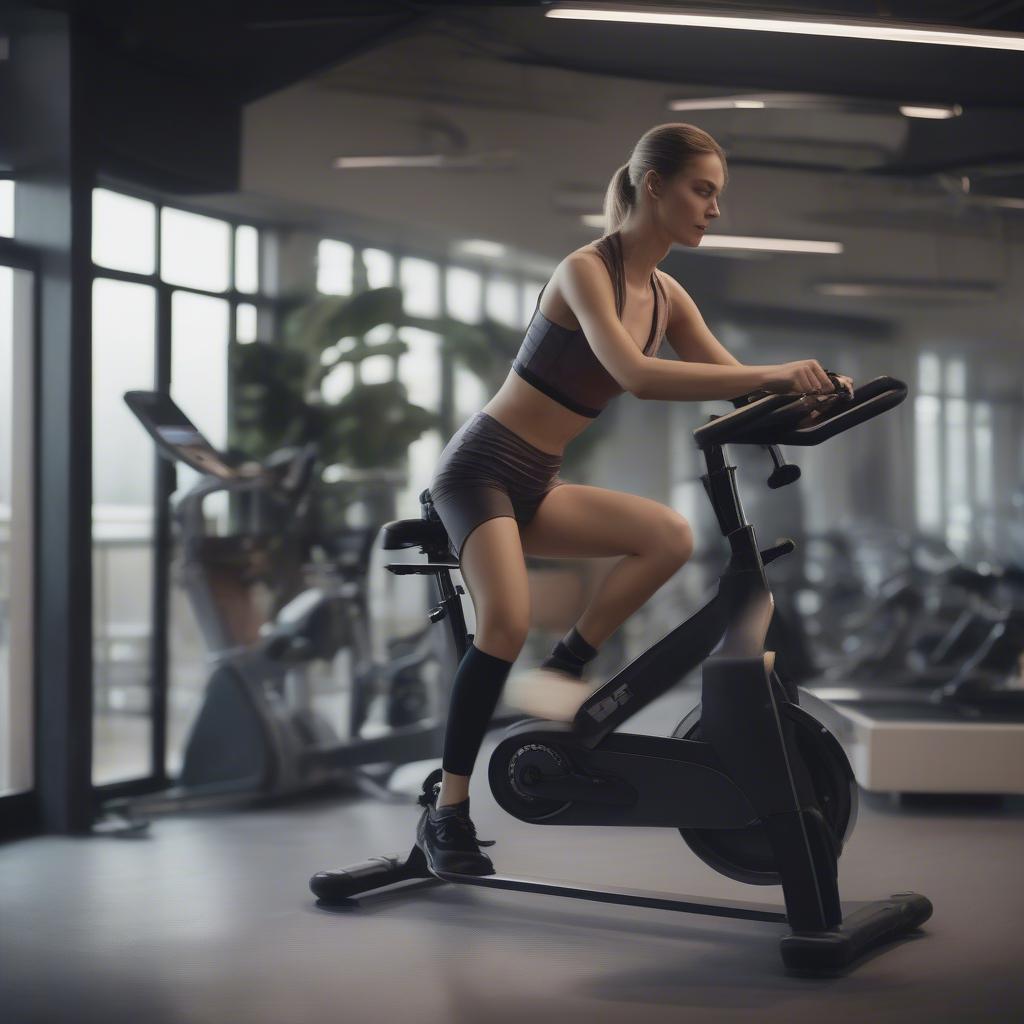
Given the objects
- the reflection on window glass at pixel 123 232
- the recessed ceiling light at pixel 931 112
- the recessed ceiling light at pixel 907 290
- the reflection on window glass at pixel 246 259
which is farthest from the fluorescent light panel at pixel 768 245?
the reflection on window glass at pixel 123 232

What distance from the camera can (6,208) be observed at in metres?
3.49

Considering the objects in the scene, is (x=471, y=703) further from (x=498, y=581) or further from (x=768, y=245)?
(x=768, y=245)

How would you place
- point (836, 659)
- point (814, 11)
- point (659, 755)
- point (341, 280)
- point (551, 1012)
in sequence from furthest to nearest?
point (836, 659), point (341, 280), point (814, 11), point (659, 755), point (551, 1012)

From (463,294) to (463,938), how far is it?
11.4ft

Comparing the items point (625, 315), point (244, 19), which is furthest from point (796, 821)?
point (244, 19)

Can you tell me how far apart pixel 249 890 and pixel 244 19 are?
104 inches

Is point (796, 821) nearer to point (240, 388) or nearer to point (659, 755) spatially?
point (659, 755)

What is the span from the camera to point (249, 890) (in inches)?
114

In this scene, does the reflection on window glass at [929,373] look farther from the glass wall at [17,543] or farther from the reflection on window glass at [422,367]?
the glass wall at [17,543]

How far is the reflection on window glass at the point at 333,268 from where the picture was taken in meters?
4.69

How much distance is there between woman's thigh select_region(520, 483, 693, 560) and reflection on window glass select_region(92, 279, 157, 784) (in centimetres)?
174

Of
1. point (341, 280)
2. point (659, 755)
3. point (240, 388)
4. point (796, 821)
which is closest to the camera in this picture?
point (796, 821)

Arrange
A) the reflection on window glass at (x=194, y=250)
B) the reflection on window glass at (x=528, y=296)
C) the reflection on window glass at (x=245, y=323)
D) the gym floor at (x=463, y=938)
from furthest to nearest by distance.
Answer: the reflection on window glass at (x=528, y=296)
the reflection on window glass at (x=245, y=323)
the reflection on window glass at (x=194, y=250)
the gym floor at (x=463, y=938)

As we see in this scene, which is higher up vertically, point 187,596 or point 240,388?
point 240,388
